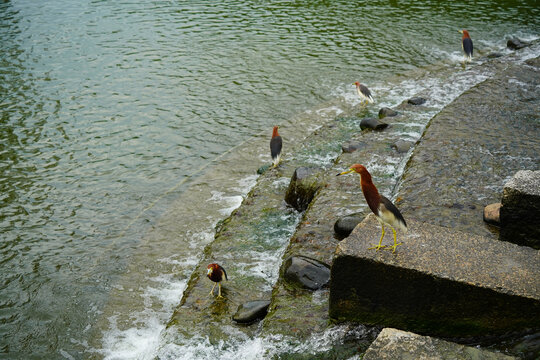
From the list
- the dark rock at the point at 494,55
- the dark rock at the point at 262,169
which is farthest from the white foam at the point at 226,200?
Answer: the dark rock at the point at 494,55

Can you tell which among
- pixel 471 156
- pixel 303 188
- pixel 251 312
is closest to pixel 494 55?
pixel 471 156

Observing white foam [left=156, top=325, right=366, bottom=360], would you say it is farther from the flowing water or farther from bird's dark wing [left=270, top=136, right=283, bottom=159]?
bird's dark wing [left=270, top=136, right=283, bottom=159]

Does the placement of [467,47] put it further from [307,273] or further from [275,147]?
[307,273]

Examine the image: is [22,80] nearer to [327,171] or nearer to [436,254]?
[327,171]

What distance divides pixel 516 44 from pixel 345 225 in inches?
583

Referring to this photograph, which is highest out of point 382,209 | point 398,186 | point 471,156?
point 382,209

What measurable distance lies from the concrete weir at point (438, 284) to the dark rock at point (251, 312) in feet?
4.15

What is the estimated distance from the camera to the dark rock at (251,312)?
6.99 metres

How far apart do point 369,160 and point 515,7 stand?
59.5 ft

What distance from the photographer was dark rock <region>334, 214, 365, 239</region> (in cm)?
802

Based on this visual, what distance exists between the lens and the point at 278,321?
6504 millimetres

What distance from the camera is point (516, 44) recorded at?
62.1ft

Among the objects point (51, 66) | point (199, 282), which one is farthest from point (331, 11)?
point (199, 282)

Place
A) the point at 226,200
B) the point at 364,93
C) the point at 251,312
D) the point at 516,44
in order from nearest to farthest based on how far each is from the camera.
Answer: the point at 251,312 → the point at 226,200 → the point at 364,93 → the point at 516,44
